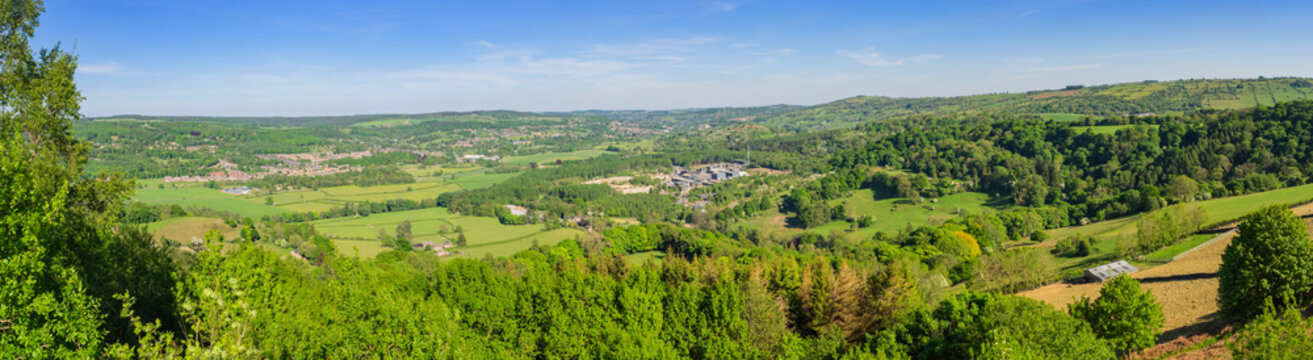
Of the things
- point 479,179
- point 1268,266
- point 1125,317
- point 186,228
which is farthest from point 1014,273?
point 479,179

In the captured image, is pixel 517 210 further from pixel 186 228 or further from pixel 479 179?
pixel 186 228

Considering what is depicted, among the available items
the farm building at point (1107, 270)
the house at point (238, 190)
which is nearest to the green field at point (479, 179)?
the house at point (238, 190)

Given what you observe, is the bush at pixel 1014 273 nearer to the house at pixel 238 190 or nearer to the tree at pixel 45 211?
the tree at pixel 45 211

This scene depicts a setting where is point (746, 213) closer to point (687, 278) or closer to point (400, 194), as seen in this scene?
point (687, 278)

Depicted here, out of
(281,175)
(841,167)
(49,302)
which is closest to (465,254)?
(49,302)

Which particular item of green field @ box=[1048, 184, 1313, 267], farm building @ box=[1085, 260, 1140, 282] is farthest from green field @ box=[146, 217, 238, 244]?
green field @ box=[1048, 184, 1313, 267]
